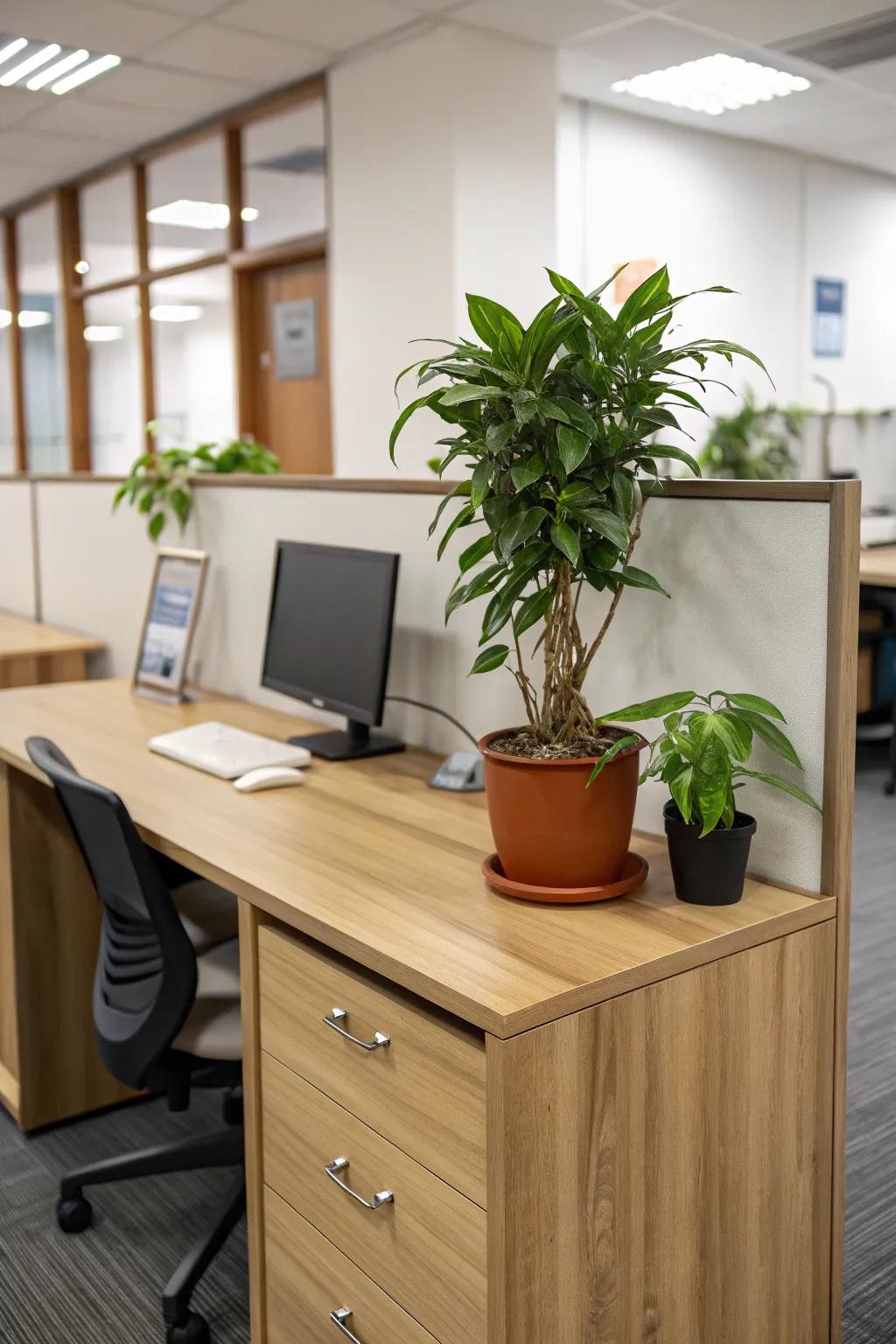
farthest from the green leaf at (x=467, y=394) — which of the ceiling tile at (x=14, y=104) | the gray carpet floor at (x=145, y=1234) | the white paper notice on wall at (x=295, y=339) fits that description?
the ceiling tile at (x=14, y=104)

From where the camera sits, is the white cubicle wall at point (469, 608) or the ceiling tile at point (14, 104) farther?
the ceiling tile at point (14, 104)

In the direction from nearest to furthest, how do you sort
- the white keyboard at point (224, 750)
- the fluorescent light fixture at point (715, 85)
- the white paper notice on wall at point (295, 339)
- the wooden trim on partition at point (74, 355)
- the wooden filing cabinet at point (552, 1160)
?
1. the wooden filing cabinet at point (552, 1160)
2. the white keyboard at point (224, 750)
3. the fluorescent light fixture at point (715, 85)
4. the white paper notice on wall at point (295, 339)
5. the wooden trim on partition at point (74, 355)

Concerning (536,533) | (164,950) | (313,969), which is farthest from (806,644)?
(164,950)

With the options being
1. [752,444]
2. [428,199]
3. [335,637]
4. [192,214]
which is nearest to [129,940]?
[335,637]

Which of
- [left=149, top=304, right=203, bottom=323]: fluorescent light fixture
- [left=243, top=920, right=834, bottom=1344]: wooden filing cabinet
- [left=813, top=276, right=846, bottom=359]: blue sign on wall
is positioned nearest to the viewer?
[left=243, top=920, right=834, bottom=1344]: wooden filing cabinet

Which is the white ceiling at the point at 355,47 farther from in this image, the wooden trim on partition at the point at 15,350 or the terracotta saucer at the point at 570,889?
the terracotta saucer at the point at 570,889

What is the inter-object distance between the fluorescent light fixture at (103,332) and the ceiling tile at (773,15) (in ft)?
12.7

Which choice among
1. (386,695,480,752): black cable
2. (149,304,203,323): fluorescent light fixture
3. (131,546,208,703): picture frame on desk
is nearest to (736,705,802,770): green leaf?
(386,695,480,752): black cable

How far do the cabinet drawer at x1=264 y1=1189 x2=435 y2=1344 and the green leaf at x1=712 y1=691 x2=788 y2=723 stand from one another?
761mm

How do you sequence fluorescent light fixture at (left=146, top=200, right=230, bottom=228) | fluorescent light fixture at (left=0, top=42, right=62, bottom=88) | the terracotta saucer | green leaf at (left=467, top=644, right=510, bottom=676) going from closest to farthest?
1. the terracotta saucer
2. green leaf at (left=467, top=644, right=510, bottom=676)
3. fluorescent light fixture at (left=0, top=42, right=62, bottom=88)
4. fluorescent light fixture at (left=146, top=200, right=230, bottom=228)

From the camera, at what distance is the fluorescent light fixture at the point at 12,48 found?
4.59 metres

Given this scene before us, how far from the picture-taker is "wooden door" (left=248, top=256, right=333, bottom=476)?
558 centimetres

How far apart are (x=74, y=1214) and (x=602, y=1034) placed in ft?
3.89

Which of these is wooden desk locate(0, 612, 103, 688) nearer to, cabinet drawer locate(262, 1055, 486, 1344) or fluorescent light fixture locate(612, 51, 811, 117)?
cabinet drawer locate(262, 1055, 486, 1344)
